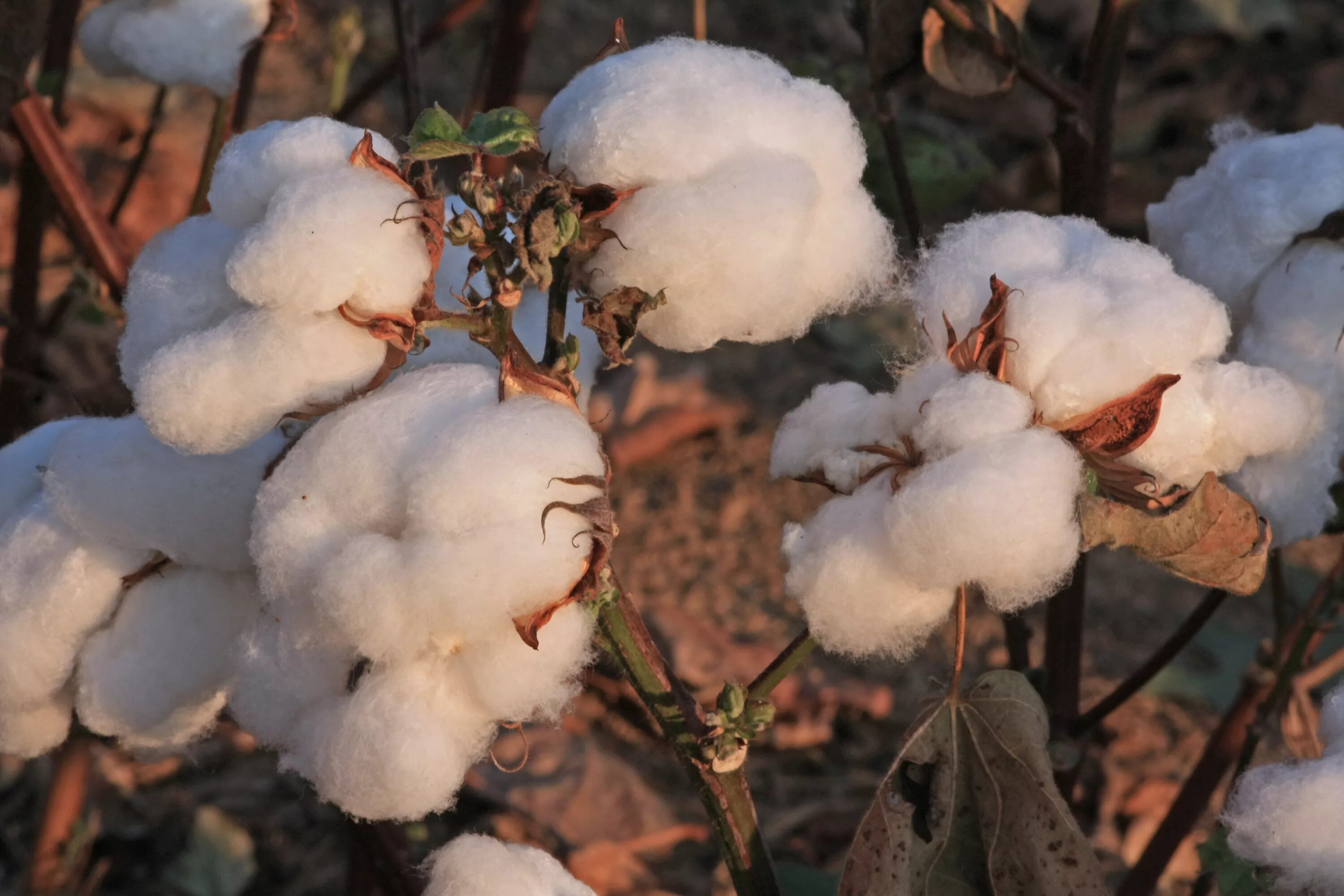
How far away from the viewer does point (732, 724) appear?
0.70 m

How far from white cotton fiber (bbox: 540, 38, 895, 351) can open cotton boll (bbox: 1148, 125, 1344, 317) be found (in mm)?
317

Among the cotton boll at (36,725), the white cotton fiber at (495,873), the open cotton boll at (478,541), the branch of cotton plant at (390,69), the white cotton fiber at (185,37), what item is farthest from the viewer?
the branch of cotton plant at (390,69)

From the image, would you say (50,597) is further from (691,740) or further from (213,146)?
(213,146)

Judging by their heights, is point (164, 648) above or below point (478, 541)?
below

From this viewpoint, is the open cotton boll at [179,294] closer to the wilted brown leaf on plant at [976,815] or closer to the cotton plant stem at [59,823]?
the wilted brown leaf on plant at [976,815]

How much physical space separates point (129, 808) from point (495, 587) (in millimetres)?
1224

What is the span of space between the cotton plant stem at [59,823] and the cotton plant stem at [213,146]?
504 mm

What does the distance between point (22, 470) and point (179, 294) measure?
227 millimetres

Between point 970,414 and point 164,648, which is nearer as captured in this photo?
point 970,414

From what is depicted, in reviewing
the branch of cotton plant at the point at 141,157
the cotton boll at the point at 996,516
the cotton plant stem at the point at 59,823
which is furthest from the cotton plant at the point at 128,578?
the branch of cotton plant at the point at 141,157

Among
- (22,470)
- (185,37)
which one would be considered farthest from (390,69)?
(22,470)

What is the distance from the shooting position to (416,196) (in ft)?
2.14

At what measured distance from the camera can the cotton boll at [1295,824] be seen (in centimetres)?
72

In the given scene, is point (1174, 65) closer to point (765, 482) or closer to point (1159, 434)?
point (765, 482)
